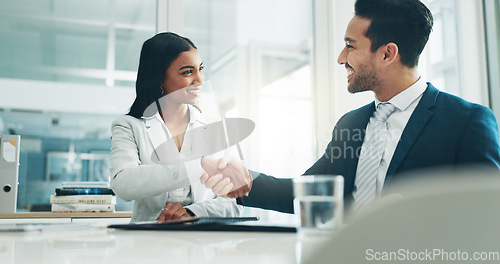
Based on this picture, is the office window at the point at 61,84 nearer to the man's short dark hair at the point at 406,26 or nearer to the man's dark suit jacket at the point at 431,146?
the man's dark suit jacket at the point at 431,146

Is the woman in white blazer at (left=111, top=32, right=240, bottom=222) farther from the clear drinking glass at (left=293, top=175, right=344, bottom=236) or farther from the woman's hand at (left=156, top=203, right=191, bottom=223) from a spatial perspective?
the clear drinking glass at (left=293, top=175, right=344, bottom=236)

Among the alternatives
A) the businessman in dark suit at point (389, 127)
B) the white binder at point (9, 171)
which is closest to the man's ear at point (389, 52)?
the businessman in dark suit at point (389, 127)

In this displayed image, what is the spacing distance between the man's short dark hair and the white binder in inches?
78.9

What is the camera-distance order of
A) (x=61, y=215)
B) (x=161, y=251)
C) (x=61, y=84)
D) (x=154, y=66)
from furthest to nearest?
(x=61, y=84) < (x=61, y=215) < (x=154, y=66) < (x=161, y=251)

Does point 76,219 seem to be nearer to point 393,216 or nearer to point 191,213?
point 191,213

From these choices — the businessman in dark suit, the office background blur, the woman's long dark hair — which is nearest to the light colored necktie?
the businessman in dark suit

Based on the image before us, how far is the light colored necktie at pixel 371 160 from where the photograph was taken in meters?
1.65

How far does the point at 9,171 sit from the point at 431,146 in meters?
2.15

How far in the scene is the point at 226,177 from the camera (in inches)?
60.4

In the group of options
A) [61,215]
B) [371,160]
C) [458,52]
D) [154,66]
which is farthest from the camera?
[458,52]

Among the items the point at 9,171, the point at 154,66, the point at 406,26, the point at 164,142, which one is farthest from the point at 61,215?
the point at 406,26

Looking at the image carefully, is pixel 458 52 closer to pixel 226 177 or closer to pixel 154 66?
pixel 154 66

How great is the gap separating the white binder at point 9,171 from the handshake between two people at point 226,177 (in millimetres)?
1401

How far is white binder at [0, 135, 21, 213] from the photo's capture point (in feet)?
7.86
